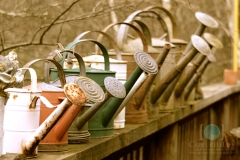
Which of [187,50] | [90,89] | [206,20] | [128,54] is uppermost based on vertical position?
[206,20]

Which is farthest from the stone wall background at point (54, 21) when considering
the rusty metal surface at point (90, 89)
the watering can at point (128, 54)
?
the rusty metal surface at point (90, 89)

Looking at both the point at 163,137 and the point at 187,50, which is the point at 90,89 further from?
the point at 163,137

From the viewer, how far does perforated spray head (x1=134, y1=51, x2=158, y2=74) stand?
278cm

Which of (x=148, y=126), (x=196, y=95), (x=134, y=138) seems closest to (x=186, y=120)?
(x=196, y=95)

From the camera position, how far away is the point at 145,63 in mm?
2811

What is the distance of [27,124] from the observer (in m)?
2.14

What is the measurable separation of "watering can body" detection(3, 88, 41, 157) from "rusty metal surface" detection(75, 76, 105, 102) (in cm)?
20

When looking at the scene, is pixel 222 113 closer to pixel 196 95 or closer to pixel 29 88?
pixel 196 95

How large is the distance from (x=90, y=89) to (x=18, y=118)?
326mm

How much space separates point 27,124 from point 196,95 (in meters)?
3.25

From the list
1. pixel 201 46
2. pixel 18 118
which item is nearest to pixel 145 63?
pixel 18 118

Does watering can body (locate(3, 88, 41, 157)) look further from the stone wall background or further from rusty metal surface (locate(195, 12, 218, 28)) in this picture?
rusty metal surface (locate(195, 12, 218, 28))

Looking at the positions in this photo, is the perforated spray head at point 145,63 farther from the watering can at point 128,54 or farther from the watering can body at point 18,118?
the watering can body at point 18,118

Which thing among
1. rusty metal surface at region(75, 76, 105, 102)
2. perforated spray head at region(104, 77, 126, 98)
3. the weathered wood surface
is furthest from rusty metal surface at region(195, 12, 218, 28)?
rusty metal surface at region(75, 76, 105, 102)
